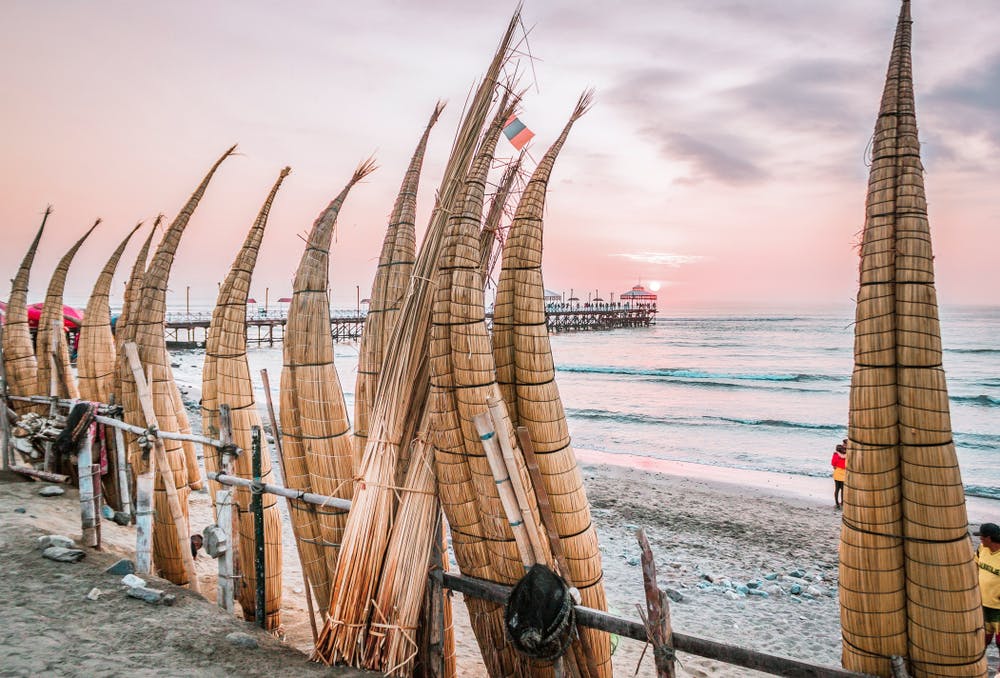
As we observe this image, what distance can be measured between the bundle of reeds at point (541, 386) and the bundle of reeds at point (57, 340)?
6.17 meters

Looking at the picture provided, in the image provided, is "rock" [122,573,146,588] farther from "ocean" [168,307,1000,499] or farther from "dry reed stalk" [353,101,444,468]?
"ocean" [168,307,1000,499]

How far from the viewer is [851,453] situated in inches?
91.0

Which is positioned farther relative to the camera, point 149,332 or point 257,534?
point 149,332

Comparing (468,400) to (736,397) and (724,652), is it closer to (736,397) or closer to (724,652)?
(724,652)

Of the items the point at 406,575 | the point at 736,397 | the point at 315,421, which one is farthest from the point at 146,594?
the point at 736,397

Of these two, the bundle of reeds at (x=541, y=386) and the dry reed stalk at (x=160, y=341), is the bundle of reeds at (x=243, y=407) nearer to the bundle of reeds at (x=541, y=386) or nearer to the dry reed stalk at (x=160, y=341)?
the dry reed stalk at (x=160, y=341)

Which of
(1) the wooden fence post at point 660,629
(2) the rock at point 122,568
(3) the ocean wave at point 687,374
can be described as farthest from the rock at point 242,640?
(3) the ocean wave at point 687,374

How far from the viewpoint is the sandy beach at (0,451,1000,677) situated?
3164 mm

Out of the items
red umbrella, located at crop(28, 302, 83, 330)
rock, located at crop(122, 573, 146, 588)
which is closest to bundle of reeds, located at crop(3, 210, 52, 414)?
rock, located at crop(122, 573, 146, 588)

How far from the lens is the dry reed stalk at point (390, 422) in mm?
2957

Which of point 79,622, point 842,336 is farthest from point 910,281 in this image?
point 842,336

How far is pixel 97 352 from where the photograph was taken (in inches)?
259

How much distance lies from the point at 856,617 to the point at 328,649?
238cm

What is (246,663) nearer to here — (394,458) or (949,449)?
(394,458)
